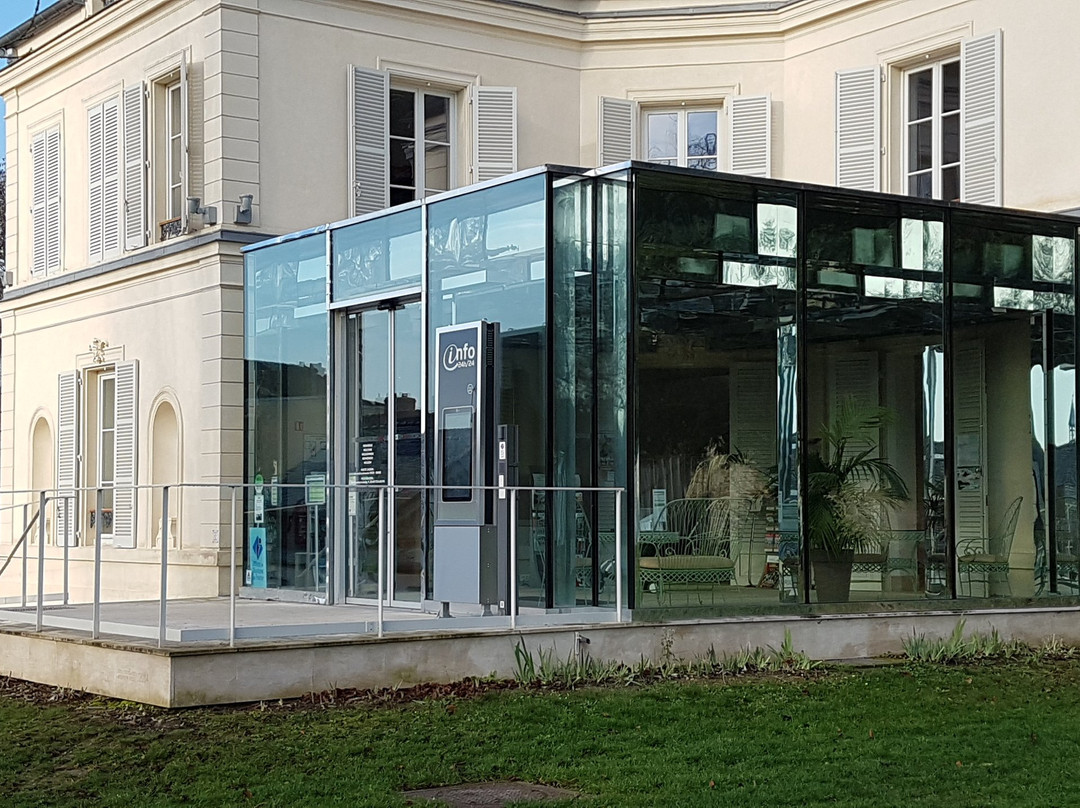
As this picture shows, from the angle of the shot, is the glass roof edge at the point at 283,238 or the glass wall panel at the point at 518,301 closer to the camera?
the glass wall panel at the point at 518,301

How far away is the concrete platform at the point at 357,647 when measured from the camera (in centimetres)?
995

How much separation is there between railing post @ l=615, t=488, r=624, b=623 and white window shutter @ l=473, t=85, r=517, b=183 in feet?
23.8

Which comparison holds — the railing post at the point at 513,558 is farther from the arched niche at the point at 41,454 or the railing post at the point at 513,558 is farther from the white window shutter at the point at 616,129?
the arched niche at the point at 41,454

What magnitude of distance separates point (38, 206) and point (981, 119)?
38.6 ft

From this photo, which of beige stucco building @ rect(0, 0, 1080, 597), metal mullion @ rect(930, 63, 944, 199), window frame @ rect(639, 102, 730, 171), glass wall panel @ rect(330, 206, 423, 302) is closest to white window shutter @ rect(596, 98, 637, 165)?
beige stucco building @ rect(0, 0, 1080, 597)

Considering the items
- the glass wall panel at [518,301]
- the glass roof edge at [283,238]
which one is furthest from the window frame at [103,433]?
the glass wall panel at [518,301]

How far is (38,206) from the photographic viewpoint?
20.8 meters

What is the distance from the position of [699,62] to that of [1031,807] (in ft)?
41.8

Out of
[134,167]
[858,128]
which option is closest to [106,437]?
[134,167]

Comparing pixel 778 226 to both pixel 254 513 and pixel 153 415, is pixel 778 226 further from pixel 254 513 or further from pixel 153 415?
pixel 153 415

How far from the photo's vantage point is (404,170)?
707 inches

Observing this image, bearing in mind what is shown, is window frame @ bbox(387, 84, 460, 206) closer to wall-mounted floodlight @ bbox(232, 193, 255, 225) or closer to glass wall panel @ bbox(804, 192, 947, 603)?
wall-mounted floodlight @ bbox(232, 193, 255, 225)

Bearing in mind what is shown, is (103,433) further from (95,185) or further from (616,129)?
(616,129)

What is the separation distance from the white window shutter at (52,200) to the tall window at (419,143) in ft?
16.3
